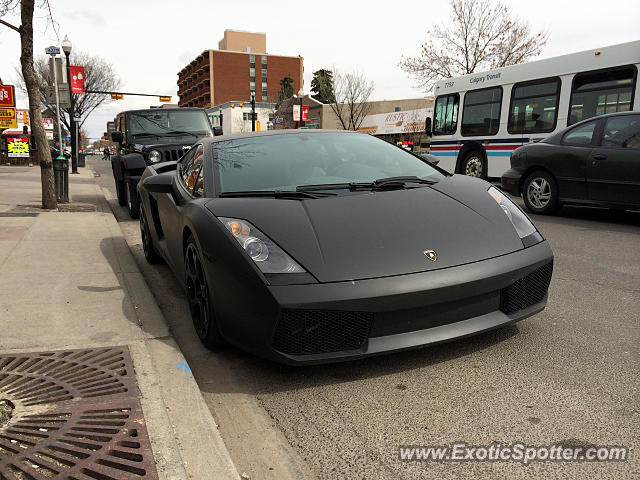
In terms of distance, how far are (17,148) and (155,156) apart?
97.1ft

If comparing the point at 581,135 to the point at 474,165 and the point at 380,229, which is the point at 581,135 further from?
the point at 474,165

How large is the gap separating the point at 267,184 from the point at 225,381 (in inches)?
49.1

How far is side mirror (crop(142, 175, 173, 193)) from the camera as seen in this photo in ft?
13.7

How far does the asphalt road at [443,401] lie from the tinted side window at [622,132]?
174 inches

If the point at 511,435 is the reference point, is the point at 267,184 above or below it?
above

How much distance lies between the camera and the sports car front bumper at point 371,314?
2578 mm

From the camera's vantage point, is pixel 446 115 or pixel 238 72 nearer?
pixel 446 115

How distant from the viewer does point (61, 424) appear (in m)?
2.34

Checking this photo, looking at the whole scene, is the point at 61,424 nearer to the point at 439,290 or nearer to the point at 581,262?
the point at 439,290


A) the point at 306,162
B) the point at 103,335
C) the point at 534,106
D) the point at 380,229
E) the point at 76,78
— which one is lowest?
the point at 103,335

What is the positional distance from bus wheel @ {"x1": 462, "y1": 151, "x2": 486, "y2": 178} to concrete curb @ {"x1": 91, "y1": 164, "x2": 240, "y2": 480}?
489 inches

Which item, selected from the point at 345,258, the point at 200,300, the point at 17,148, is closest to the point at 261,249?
the point at 345,258

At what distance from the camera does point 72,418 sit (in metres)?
2.38

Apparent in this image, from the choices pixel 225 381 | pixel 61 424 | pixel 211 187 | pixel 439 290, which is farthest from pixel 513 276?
pixel 61 424
